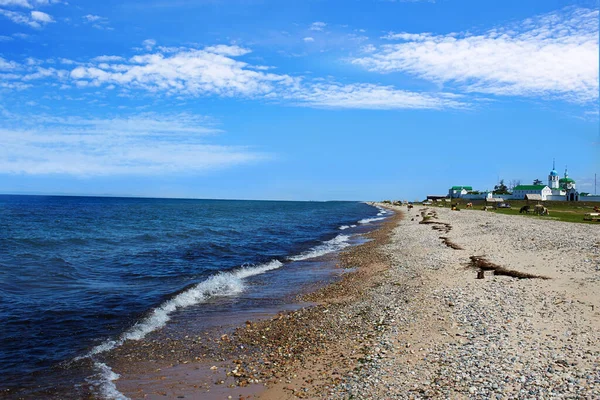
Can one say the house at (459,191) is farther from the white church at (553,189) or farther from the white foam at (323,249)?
the white foam at (323,249)

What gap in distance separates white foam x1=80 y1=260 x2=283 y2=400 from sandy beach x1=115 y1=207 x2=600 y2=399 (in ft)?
1.39

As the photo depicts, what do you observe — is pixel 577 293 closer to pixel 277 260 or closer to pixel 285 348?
pixel 285 348

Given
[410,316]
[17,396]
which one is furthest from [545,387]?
[17,396]

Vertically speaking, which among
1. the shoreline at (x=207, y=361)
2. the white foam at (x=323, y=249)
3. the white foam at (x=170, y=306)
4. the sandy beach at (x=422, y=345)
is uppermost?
the sandy beach at (x=422, y=345)

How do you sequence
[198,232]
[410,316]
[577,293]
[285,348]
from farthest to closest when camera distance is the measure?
1. [198,232]
2. [577,293]
3. [410,316]
4. [285,348]

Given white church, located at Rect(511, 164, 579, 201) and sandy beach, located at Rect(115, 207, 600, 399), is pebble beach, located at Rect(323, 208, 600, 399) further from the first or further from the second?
white church, located at Rect(511, 164, 579, 201)

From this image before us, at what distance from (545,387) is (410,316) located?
5.59 meters

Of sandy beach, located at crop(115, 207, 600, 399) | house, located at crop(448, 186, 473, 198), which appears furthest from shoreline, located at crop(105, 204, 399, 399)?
house, located at crop(448, 186, 473, 198)

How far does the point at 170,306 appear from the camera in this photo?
1675 cm

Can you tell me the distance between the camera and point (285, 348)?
456 inches

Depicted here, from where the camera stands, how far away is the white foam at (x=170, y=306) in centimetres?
988

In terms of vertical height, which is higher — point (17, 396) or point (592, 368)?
point (592, 368)

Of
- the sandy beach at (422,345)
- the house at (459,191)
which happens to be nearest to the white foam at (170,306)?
the sandy beach at (422,345)

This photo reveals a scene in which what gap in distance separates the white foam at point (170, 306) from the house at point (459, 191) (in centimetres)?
16306
